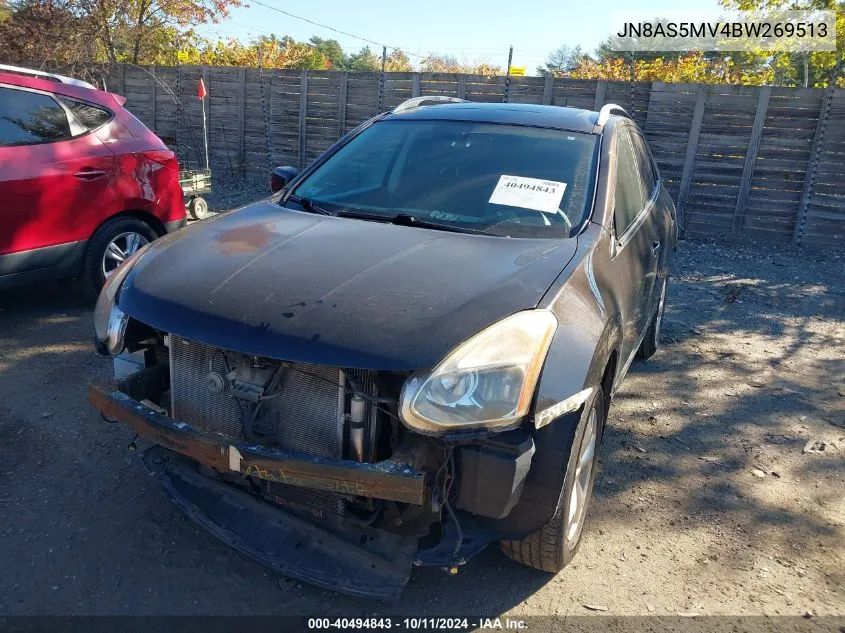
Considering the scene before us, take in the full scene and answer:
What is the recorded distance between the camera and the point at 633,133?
4.40m

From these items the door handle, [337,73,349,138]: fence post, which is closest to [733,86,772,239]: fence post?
[337,73,349,138]: fence post

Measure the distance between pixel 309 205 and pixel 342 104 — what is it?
29.0 ft

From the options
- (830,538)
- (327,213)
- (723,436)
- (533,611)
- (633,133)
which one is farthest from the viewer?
(633,133)

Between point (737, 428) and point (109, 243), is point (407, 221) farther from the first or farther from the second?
point (109, 243)

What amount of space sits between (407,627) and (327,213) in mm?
1882

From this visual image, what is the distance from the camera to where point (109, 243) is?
5152mm

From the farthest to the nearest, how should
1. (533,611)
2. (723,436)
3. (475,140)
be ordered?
(723,436), (475,140), (533,611)

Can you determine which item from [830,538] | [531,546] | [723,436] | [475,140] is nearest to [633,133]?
[475,140]

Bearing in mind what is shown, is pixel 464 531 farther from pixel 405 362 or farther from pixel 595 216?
pixel 595 216

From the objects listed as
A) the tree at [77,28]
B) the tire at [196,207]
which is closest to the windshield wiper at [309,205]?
the tire at [196,207]

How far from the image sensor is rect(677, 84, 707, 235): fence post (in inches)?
369

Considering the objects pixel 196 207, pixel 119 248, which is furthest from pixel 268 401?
pixel 196 207

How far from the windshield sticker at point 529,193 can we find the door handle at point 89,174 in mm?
3223

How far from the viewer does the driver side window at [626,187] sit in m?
3.32
